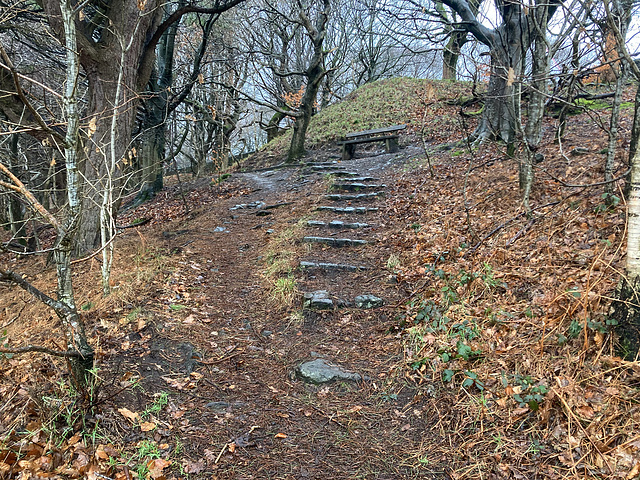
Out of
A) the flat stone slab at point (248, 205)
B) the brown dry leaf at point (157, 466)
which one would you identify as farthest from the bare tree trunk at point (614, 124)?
the flat stone slab at point (248, 205)

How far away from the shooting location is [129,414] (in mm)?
2676

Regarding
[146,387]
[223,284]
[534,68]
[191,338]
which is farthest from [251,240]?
[534,68]

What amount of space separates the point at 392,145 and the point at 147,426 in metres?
10.7

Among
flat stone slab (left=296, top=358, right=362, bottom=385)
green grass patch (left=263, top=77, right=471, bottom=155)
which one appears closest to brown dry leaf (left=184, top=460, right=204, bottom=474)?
flat stone slab (left=296, top=358, right=362, bottom=385)

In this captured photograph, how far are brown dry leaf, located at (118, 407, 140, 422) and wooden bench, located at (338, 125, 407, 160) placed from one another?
10257 mm

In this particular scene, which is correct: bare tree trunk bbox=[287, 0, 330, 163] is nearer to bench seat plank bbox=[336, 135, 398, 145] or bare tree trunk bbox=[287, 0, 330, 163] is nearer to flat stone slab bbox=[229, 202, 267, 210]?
bench seat plank bbox=[336, 135, 398, 145]

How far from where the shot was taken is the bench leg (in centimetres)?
1174

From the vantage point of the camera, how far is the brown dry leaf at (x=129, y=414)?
2656 millimetres

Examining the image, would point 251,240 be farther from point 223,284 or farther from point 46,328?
point 46,328

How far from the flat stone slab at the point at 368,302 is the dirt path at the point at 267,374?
76mm

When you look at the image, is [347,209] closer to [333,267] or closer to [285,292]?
[333,267]

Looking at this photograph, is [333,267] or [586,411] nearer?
[586,411]

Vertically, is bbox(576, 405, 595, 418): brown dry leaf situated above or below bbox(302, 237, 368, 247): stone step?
below

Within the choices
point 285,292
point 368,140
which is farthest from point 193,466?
point 368,140
